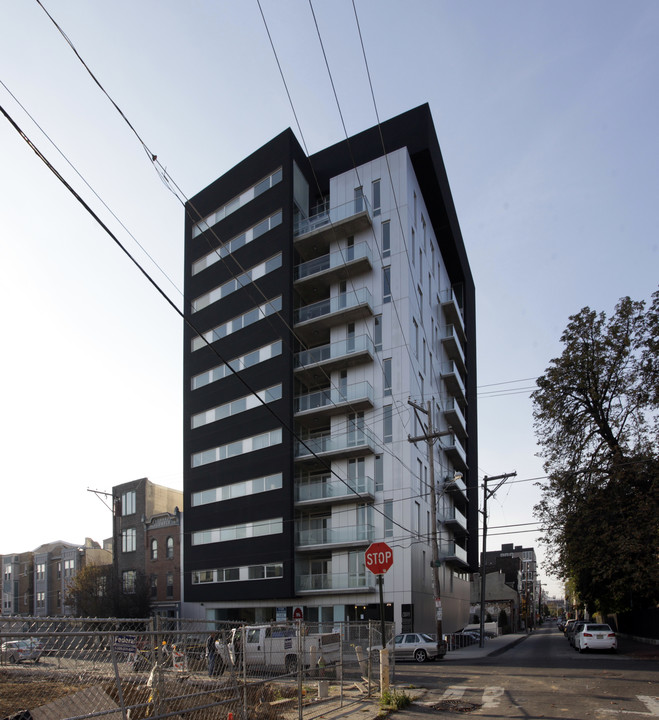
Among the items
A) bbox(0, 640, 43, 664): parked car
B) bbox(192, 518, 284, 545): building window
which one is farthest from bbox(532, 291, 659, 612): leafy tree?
bbox(0, 640, 43, 664): parked car

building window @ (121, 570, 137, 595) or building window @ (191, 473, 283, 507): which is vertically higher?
building window @ (191, 473, 283, 507)

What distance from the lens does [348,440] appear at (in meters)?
40.9

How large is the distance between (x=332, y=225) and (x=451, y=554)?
87.3 feet

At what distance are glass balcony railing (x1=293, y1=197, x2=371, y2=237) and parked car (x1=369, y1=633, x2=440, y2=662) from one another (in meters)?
25.0

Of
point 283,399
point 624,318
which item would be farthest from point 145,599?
point 624,318

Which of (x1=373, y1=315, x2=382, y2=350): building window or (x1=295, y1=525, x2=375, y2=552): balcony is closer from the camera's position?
(x1=295, y1=525, x2=375, y2=552): balcony

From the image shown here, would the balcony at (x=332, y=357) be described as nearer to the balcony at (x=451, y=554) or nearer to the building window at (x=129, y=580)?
the balcony at (x=451, y=554)

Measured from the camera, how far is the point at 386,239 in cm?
4300

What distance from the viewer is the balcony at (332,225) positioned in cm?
4297

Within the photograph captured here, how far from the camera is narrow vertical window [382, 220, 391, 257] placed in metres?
42.8

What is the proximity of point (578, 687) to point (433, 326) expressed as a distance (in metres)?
35.7

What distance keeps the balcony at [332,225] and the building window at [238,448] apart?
1280 cm

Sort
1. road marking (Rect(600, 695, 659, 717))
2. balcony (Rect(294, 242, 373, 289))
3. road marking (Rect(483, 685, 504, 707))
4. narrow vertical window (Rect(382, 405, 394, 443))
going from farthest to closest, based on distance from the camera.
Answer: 1. balcony (Rect(294, 242, 373, 289))
2. narrow vertical window (Rect(382, 405, 394, 443))
3. road marking (Rect(483, 685, 504, 707))
4. road marking (Rect(600, 695, 659, 717))

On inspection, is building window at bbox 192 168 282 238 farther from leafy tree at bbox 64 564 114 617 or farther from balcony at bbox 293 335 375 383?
leafy tree at bbox 64 564 114 617
